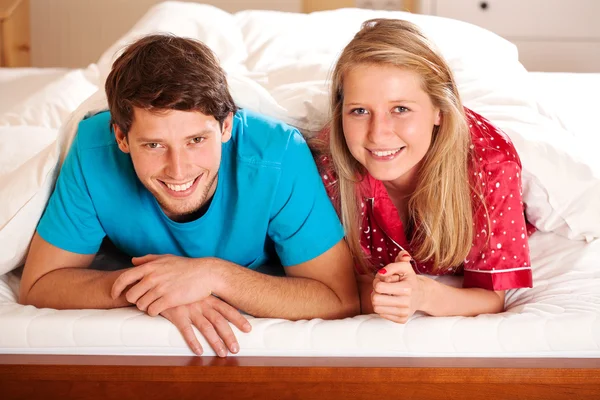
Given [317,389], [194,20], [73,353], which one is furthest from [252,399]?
[194,20]

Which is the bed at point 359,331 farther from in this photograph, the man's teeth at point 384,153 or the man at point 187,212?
the man's teeth at point 384,153

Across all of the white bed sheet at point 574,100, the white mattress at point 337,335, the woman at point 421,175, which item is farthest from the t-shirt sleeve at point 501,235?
the white bed sheet at point 574,100

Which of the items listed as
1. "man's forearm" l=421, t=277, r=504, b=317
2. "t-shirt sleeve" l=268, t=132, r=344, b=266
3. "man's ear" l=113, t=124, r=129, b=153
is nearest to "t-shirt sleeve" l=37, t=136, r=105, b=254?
"man's ear" l=113, t=124, r=129, b=153

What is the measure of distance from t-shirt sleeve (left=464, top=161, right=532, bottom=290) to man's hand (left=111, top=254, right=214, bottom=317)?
19.5 inches

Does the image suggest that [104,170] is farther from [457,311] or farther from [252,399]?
[457,311]

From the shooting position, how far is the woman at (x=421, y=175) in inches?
51.6

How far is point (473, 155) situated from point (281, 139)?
0.36m

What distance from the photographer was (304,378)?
117cm

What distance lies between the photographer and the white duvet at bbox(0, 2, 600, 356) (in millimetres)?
1224

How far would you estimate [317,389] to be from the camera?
117 cm

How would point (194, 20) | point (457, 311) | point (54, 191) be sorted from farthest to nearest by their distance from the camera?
point (194, 20)
point (54, 191)
point (457, 311)

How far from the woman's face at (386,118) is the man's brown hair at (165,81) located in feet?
0.74

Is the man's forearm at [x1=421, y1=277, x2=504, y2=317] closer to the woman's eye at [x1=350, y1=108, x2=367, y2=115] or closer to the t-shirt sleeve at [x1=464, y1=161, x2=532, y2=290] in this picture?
the t-shirt sleeve at [x1=464, y1=161, x2=532, y2=290]

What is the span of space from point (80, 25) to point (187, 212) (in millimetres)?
2499
